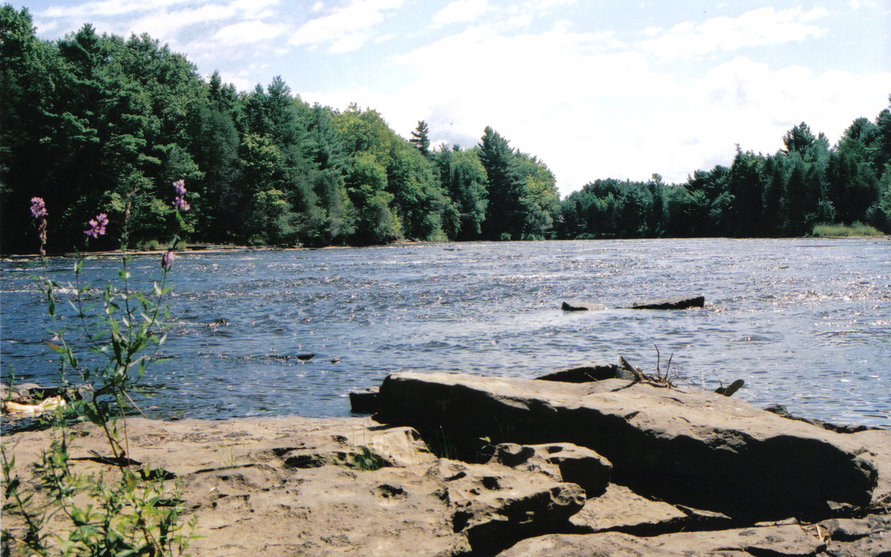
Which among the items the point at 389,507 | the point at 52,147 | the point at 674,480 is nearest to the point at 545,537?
the point at 389,507

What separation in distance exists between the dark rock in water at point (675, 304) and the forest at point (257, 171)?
99.1 feet

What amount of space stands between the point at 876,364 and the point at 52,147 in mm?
56848

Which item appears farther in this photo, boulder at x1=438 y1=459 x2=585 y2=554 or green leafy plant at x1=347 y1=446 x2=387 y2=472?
green leafy plant at x1=347 y1=446 x2=387 y2=472

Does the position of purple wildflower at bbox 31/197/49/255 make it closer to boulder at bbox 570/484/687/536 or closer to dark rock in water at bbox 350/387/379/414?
boulder at bbox 570/484/687/536

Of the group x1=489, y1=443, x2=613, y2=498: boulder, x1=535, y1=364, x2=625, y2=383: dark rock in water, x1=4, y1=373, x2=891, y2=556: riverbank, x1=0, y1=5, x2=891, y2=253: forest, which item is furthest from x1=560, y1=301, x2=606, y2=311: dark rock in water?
x1=0, y1=5, x2=891, y2=253: forest

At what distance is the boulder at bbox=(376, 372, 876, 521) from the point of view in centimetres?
538

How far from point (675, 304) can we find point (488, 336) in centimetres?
648

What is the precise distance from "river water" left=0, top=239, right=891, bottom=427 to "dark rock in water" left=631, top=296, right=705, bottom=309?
49 centimetres

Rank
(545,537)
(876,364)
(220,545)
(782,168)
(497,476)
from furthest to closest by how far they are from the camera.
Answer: (782,168), (876,364), (497,476), (545,537), (220,545)

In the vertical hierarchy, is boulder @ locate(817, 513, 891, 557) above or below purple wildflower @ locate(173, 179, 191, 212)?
below

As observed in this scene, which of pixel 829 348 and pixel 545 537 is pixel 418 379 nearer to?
pixel 545 537

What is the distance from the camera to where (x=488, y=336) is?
15.5 metres

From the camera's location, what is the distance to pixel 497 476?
16.1 feet

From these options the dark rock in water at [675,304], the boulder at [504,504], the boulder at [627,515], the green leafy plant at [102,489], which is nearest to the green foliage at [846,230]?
the dark rock in water at [675,304]
